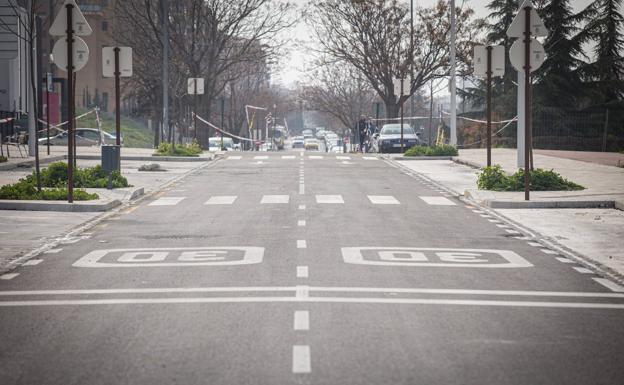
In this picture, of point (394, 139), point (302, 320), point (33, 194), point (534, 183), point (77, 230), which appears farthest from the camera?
point (394, 139)

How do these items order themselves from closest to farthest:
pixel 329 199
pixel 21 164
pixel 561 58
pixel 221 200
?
pixel 221 200 → pixel 329 199 → pixel 21 164 → pixel 561 58

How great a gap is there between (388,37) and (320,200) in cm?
4220

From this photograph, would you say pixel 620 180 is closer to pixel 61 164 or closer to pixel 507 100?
pixel 61 164

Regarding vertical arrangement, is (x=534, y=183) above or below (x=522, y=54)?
below

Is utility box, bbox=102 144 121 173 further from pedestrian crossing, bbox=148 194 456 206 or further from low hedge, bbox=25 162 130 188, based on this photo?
pedestrian crossing, bbox=148 194 456 206

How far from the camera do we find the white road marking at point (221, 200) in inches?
857

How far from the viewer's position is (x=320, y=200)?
22.2m

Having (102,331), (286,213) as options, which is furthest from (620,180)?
(102,331)

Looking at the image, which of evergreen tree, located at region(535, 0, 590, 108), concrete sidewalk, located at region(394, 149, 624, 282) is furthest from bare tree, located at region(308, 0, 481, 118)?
concrete sidewalk, located at region(394, 149, 624, 282)

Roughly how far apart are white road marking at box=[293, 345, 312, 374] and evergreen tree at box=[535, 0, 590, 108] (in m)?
48.6

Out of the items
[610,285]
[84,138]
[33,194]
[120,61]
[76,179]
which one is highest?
[120,61]

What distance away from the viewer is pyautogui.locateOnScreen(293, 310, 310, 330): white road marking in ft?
28.6

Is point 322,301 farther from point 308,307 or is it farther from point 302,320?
point 302,320

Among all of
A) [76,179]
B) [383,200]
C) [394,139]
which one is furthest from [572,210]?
[394,139]
